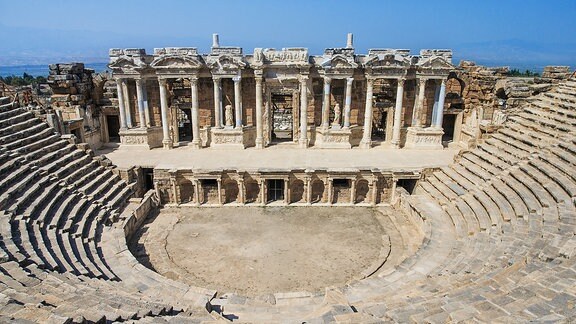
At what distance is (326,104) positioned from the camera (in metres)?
22.2

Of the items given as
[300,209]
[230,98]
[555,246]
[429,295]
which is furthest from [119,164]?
[555,246]

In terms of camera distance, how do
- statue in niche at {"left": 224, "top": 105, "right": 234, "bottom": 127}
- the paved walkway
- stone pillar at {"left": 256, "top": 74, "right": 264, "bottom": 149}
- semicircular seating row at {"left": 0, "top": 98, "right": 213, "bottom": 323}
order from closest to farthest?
1. semicircular seating row at {"left": 0, "top": 98, "right": 213, "bottom": 323}
2. the paved walkway
3. stone pillar at {"left": 256, "top": 74, "right": 264, "bottom": 149}
4. statue in niche at {"left": 224, "top": 105, "right": 234, "bottom": 127}

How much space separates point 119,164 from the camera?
62.0ft

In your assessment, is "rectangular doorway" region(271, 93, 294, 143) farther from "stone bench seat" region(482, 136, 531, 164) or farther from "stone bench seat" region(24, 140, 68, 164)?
"stone bench seat" region(24, 140, 68, 164)

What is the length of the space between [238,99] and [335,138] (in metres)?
6.00

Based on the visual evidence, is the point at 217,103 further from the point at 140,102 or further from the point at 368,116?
the point at 368,116

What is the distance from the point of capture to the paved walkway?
18781 mm

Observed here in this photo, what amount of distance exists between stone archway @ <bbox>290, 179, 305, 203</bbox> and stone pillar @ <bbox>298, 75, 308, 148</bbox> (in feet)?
14.9

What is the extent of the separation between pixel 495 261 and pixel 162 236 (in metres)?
11.6

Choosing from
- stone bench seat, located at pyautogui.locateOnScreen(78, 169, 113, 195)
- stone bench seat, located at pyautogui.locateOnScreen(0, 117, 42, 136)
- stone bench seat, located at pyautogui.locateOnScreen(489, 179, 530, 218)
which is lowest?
stone bench seat, located at pyautogui.locateOnScreen(78, 169, 113, 195)

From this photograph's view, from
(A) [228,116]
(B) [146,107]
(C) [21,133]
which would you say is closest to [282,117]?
(A) [228,116]

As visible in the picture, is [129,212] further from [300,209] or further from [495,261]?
[495,261]

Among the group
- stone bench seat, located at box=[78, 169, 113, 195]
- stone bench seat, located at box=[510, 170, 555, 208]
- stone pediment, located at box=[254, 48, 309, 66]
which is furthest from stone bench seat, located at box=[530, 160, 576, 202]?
stone bench seat, located at box=[78, 169, 113, 195]

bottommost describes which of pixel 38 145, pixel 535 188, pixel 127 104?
pixel 535 188
